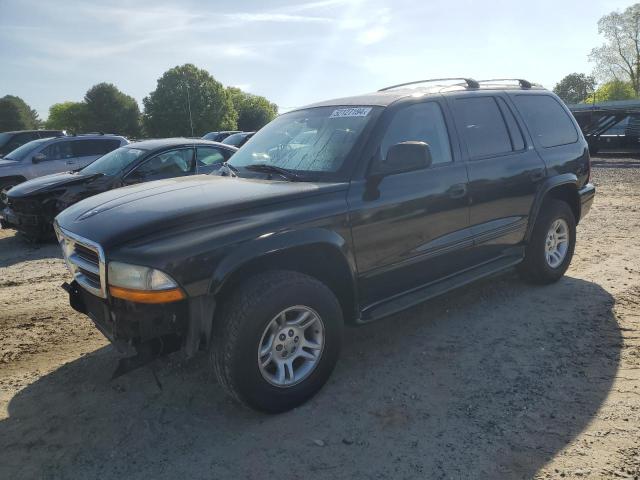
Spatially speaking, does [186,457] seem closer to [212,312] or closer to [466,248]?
[212,312]

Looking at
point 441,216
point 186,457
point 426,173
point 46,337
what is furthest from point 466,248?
point 46,337

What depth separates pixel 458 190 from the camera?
3912 millimetres

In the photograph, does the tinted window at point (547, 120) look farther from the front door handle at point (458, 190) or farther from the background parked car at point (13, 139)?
the background parked car at point (13, 139)

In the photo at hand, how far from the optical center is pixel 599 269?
5645 millimetres

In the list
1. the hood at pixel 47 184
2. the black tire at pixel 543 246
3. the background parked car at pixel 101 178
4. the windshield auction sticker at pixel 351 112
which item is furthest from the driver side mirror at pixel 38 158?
the black tire at pixel 543 246

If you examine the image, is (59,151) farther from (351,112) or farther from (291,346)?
(291,346)

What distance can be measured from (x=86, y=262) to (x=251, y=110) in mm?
84711

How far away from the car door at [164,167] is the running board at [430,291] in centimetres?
526

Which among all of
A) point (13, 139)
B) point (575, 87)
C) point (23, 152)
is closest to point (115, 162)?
point (23, 152)

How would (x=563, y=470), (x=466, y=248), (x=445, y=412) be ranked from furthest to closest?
(x=466, y=248), (x=445, y=412), (x=563, y=470)

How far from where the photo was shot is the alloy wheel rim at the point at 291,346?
2.99 metres

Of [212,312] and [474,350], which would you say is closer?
[212,312]

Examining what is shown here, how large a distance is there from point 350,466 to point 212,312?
1091mm

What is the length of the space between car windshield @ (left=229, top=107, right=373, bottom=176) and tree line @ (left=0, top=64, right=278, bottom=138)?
206ft
